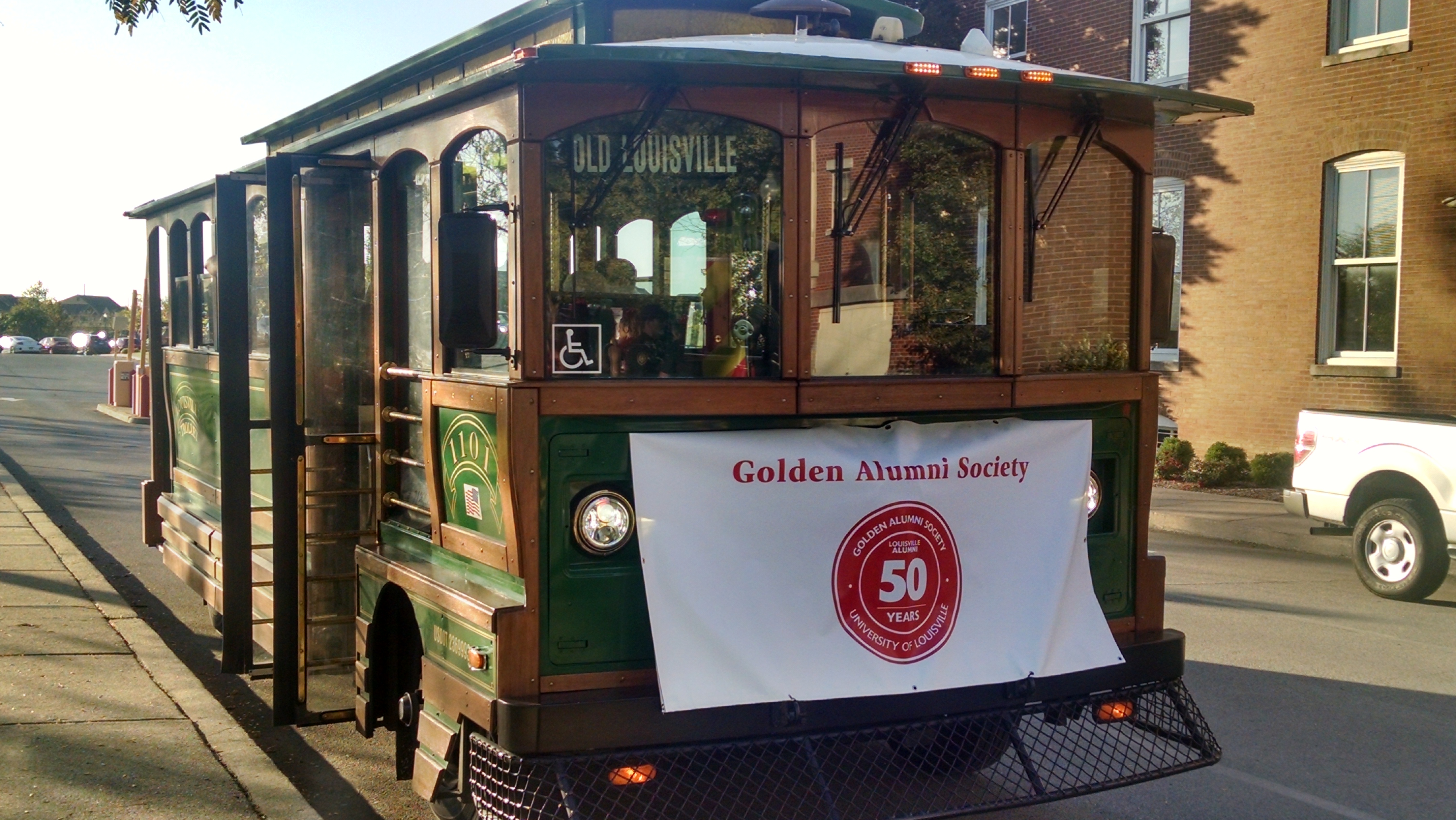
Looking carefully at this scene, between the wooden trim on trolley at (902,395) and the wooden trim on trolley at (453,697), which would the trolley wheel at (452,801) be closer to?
the wooden trim on trolley at (453,697)

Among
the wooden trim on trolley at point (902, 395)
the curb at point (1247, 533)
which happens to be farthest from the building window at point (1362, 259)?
the wooden trim on trolley at point (902, 395)

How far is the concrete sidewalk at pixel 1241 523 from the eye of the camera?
12078mm

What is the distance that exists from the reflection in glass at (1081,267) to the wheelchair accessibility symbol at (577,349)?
1.56 metres

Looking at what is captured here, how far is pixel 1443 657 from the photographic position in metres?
7.87

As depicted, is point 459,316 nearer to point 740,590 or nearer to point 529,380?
point 529,380

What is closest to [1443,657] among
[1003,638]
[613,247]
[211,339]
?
[1003,638]

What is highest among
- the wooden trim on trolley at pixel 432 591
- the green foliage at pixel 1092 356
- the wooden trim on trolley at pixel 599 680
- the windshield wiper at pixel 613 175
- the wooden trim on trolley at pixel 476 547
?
the windshield wiper at pixel 613 175

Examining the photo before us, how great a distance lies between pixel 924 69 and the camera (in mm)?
4086

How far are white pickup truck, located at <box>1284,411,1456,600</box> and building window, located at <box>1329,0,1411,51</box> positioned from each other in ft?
22.3

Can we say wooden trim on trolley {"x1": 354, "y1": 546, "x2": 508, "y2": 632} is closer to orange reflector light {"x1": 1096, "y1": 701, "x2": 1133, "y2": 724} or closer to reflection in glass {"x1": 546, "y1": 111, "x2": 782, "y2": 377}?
reflection in glass {"x1": 546, "y1": 111, "x2": 782, "y2": 377}

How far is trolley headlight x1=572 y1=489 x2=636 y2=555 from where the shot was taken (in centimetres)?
406

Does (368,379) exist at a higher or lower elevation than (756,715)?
higher

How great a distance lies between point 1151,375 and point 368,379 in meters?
3.23

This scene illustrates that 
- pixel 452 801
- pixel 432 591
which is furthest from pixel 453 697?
pixel 452 801
